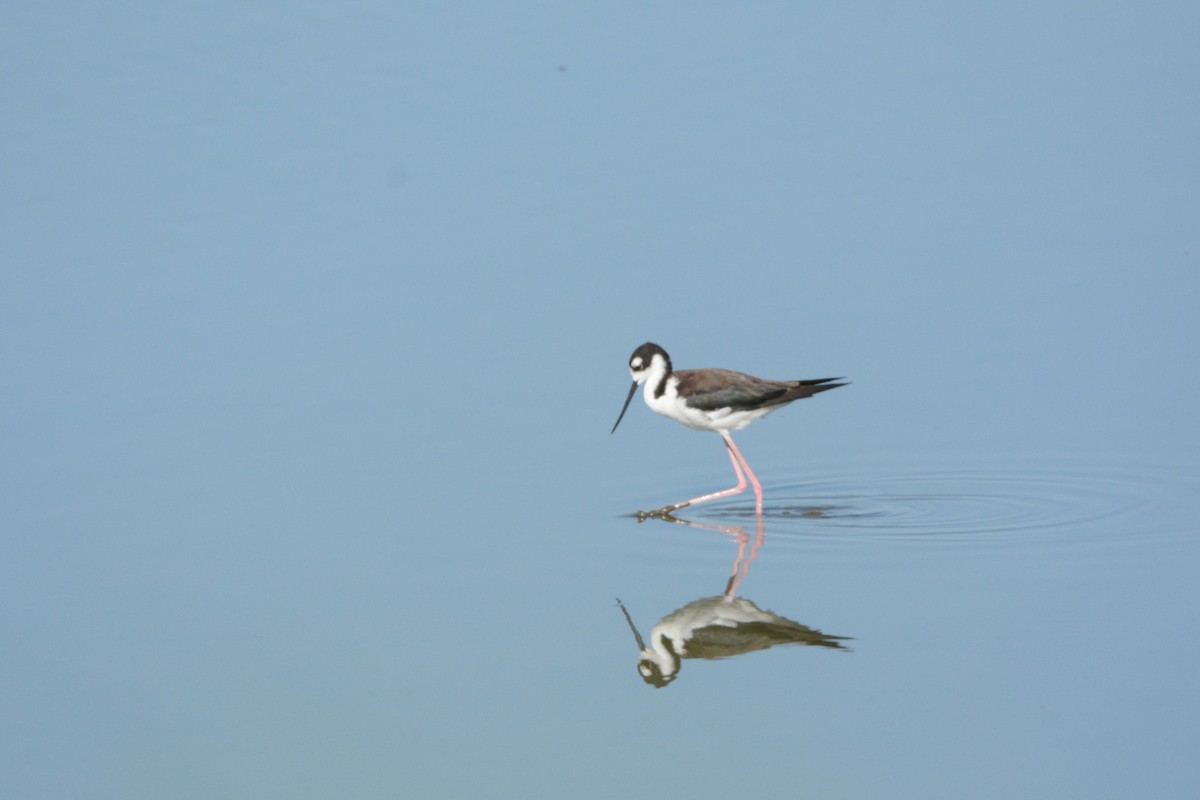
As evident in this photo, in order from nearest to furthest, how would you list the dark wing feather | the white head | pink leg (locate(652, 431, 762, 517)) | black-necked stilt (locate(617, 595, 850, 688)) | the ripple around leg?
black-necked stilt (locate(617, 595, 850, 688)) → the ripple around leg → pink leg (locate(652, 431, 762, 517)) → the dark wing feather → the white head

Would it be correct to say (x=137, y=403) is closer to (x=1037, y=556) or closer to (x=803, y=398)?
(x=803, y=398)

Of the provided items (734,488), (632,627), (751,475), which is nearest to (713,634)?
(632,627)

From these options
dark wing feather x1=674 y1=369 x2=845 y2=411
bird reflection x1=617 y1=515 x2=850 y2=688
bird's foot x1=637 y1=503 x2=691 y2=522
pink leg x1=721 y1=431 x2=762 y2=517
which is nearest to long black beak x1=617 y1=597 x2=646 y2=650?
bird reflection x1=617 y1=515 x2=850 y2=688

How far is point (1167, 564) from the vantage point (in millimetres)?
7961

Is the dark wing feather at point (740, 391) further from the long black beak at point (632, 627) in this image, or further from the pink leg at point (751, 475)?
the long black beak at point (632, 627)

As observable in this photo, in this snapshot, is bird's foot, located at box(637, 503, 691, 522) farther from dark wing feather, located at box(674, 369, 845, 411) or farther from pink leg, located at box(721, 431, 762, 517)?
dark wing feather, located at box(674, 369, 845, 411)

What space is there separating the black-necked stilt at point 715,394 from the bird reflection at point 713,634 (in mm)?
1829

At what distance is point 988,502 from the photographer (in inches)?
357

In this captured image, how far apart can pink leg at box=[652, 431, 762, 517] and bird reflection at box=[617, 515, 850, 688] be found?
4.40ft

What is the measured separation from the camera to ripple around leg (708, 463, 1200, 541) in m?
8.70

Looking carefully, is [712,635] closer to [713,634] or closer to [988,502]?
[713,634]

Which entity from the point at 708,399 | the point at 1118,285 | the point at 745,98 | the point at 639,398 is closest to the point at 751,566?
the point at 708,399

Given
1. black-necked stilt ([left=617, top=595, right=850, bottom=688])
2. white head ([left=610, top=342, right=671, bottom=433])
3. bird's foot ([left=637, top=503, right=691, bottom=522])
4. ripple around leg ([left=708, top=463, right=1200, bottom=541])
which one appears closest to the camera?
black-necked stilt ([left=617, top=595, right=850, bottom=688])

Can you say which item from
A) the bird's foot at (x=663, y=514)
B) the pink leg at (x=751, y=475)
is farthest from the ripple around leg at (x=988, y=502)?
the bird's foot at (x=663, y=514)
